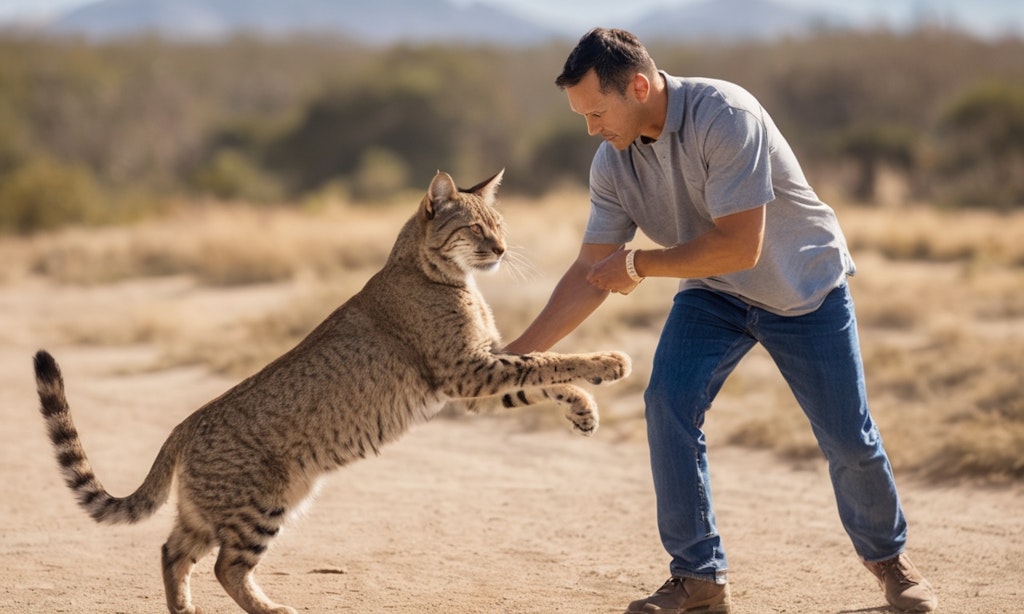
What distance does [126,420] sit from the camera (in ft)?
35.2

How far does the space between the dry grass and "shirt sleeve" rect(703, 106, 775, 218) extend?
5.40ft

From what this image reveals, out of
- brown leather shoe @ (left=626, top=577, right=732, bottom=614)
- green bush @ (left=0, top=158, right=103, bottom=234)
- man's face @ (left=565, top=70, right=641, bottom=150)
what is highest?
green bush @ (left=0, top=158, right=103, bottom=234)

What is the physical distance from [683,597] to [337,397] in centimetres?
184

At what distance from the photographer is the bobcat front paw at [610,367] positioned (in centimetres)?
593

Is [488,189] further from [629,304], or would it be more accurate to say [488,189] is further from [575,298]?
[629,304]

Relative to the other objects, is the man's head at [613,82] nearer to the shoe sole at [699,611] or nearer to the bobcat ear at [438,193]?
the bobcat ear at [438,193]

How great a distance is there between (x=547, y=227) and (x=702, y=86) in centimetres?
1614

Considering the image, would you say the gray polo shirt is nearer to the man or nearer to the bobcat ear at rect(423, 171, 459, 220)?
the man

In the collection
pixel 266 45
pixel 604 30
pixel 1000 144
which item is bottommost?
pixel 604 30

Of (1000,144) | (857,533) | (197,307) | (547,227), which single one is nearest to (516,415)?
(857,533)

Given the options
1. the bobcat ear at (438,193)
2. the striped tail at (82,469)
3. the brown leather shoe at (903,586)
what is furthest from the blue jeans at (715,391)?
the striped tail at (82,469)

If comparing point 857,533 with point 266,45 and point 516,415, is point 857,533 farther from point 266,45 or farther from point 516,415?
point 266,45

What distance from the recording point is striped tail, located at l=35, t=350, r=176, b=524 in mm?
5547

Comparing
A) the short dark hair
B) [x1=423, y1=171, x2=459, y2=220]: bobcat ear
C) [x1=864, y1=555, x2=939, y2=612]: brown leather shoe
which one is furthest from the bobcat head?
[x1=864, y1=555, x2=939, y2=612]: brown leather shoe
